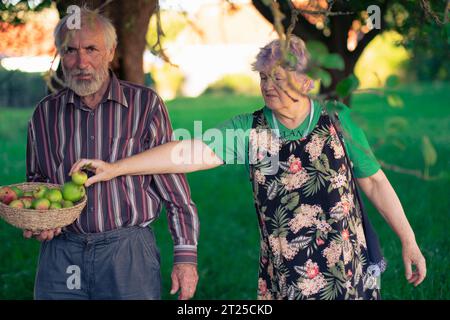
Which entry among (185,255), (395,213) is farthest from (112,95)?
(395,213)

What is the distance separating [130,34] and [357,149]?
2574 millimetres

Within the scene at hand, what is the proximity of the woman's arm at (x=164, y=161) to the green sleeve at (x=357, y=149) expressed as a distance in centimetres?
60

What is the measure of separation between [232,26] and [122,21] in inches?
547

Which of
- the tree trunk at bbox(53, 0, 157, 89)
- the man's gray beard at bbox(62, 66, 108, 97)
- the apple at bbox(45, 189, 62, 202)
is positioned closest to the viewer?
the apple at bbox(45, 189, 62, 202)

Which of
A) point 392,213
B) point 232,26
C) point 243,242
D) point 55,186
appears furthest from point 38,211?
point 232,26

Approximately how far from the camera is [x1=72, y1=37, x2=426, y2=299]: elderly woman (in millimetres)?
3449

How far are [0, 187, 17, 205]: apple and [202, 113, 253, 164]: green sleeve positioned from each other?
35.5 inches

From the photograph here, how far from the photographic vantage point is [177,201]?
3750mm

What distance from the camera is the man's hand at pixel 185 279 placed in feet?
12.2

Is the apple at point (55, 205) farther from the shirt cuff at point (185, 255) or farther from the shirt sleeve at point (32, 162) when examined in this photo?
the shirt cuff at point (185, 255)

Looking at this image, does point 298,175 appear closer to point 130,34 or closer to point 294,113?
point 294,113

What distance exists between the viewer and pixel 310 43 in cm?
229

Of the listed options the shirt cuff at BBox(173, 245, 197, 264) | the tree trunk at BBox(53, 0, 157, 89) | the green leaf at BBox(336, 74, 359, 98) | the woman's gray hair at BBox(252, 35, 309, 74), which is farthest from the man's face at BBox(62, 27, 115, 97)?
the tree trunk at BBox(53, 0, 157, 89)

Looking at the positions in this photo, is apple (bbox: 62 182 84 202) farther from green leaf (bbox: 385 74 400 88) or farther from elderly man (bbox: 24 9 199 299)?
green leaf (bbox: 385 74 400 88)
